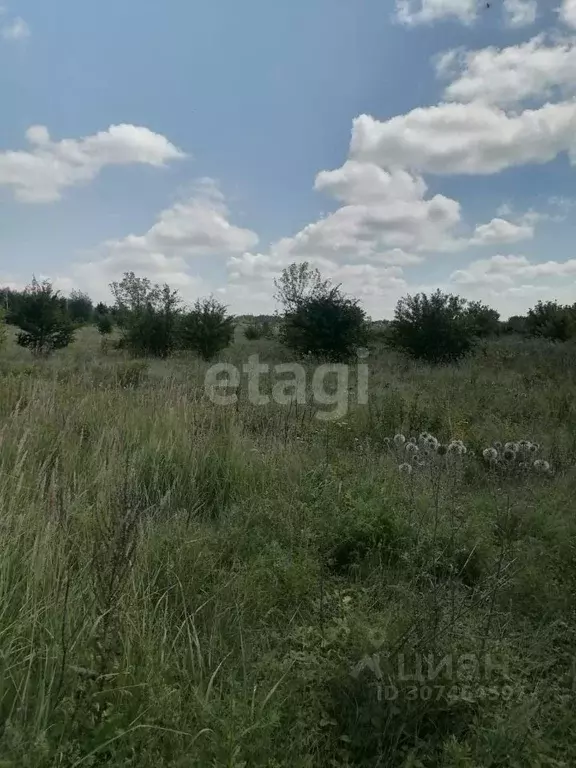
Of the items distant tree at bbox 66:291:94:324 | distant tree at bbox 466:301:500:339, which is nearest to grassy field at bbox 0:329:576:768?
distant tree at bbox 466:301:500:339

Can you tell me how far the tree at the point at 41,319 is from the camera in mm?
18531

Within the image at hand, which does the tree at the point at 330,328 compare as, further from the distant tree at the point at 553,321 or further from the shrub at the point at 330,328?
the distant tree at the point at 553,321

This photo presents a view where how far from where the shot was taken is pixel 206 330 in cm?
1736

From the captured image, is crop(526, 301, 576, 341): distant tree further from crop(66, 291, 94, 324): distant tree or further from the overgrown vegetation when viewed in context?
crop(66, 291, 94, 324): distant tree

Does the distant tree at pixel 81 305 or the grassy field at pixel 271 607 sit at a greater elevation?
the distant tree at pixel 81 305

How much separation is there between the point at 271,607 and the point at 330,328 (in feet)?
47.9

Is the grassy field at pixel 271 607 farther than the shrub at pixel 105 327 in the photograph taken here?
No

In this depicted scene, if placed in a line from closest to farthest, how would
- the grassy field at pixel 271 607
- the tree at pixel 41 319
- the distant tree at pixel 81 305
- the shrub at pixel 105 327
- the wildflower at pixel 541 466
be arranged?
the grassy field at pixel 271 607
the wildflower at pixel 541 466
the tree at pixel 41 319
the shrub at pixel 105 327
the distant tree at pixel 81 305

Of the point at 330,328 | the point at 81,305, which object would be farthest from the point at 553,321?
the point at 81,305

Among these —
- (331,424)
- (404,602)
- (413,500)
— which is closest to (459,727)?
(404,602)

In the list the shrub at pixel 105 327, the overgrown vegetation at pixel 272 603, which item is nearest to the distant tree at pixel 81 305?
the shrub at pixel 105 327

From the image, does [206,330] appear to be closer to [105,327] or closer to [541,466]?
[541,466]

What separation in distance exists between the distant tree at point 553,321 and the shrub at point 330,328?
308 inches

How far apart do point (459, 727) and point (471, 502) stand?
6.95 ft
